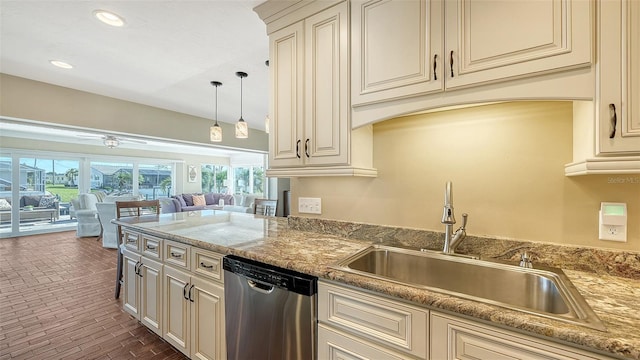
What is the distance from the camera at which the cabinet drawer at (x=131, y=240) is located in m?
2.09

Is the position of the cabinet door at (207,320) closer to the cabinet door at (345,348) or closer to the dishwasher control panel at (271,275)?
the dishwasher control panel at (271,275)

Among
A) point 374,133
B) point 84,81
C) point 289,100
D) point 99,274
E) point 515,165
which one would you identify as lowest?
point 99,274

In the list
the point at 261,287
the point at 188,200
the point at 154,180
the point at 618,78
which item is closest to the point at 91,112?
the point at 261,287

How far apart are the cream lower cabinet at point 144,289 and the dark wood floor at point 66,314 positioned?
24 cm

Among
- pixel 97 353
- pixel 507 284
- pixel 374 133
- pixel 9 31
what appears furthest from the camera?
pixel 9 31

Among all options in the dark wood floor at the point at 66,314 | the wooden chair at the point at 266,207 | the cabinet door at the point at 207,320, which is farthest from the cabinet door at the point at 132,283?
the wooden chair at the point at 266,207

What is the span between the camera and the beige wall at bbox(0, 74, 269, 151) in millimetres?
2992

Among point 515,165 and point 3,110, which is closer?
point 515,165

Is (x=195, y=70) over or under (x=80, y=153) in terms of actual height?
over

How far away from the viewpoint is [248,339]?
4.50ft

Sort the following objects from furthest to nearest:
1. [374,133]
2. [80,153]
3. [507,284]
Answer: [80,153]
[374,133]
[507,284]

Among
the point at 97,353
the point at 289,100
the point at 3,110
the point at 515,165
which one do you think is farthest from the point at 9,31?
the point at 515,165

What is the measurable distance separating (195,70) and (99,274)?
3.12 m

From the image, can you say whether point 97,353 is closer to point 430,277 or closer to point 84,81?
point 430,277
